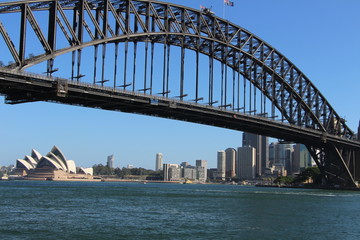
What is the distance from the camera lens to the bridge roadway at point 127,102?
5053cm

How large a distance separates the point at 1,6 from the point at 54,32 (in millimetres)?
5852

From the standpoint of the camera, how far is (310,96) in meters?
109

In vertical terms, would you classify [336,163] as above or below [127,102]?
below

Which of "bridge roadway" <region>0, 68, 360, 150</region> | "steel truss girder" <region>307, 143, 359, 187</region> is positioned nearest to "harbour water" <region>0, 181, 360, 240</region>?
"bridge roadway" <region>0, 68, 360, 150</region>

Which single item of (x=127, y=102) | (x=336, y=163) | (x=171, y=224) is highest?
(x=127, y=102)

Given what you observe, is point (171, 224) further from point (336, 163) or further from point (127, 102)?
point (336, 163)

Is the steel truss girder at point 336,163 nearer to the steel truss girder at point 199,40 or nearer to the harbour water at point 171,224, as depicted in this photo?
the steel truss girder at point 199,40

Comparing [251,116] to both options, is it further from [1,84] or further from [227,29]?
[1,84]

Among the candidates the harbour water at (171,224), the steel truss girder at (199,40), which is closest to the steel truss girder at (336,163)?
the steel truss girder at (199,40)

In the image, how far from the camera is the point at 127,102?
62.1 m

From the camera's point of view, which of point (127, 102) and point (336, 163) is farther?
point (336, 163)

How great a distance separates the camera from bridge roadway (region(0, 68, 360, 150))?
166 feet

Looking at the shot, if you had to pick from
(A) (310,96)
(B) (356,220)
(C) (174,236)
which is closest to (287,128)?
(A) (310,96)

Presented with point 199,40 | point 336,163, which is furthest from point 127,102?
point 336,163
